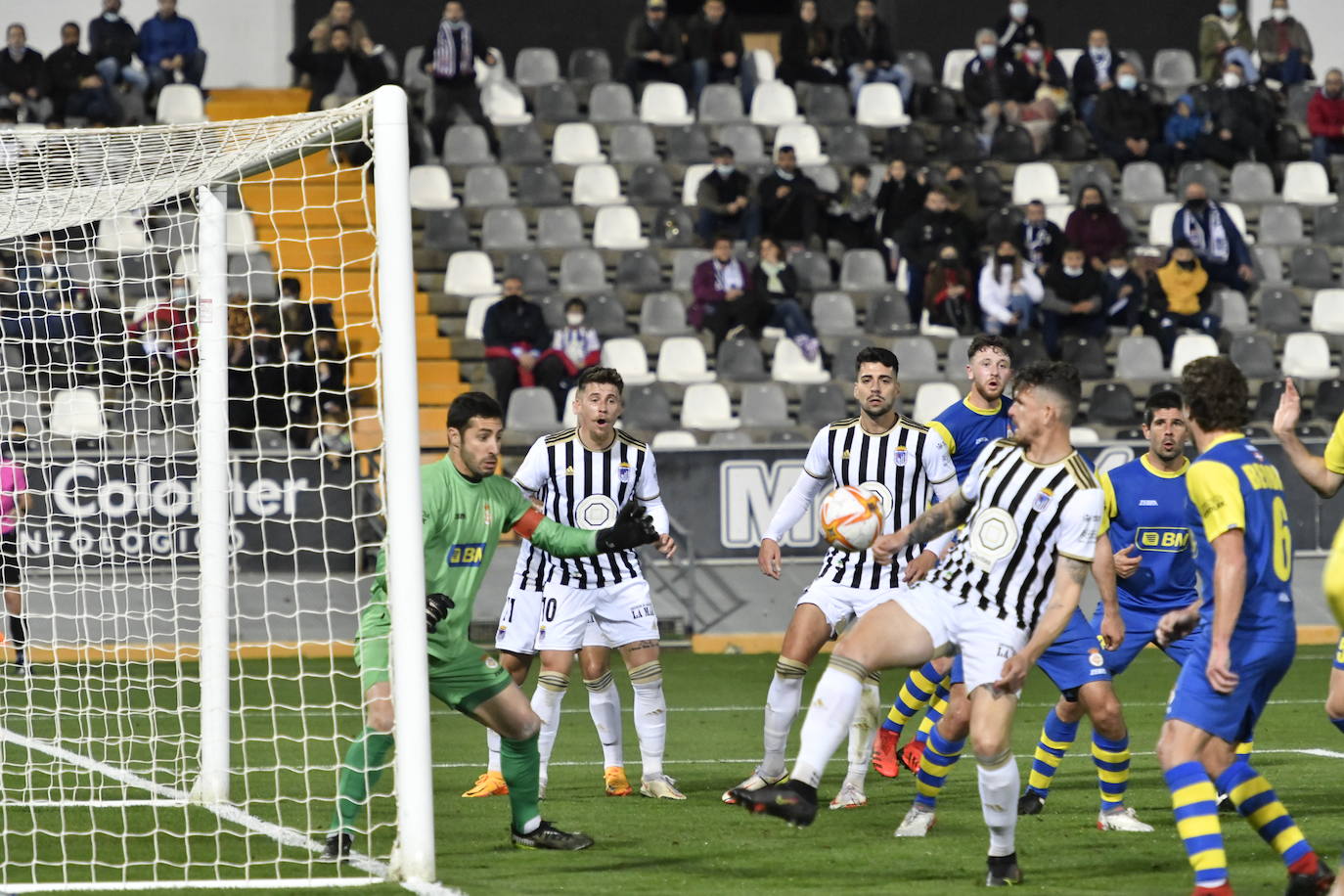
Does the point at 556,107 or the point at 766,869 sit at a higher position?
the point at 556,107

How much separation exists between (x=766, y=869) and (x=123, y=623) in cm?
769

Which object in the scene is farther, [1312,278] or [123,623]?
[1312,278]

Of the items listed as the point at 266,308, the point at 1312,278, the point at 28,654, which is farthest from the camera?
the point at 1312,278

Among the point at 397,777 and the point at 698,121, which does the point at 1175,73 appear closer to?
the point at 698,121

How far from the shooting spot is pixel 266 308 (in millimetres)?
15547

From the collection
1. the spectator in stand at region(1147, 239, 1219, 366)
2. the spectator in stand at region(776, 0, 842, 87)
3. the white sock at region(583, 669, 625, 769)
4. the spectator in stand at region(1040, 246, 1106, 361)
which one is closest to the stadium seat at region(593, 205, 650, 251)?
the spectator in stand at region(776, 0, 842, 87)

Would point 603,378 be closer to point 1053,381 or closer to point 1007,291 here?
point 1053,381

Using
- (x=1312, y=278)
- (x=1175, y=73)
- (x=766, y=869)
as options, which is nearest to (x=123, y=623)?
(x=766, y=869)

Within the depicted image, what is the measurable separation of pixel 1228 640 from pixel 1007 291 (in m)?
13.3

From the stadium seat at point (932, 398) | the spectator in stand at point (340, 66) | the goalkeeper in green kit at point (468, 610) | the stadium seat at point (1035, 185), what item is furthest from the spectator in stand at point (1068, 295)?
the goalkeeper in green kit at point (468, 610)

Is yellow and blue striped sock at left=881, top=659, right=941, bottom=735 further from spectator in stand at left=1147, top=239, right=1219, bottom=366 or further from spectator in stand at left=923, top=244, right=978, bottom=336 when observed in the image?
spectator in stand at left=1147, top=239, right=1219, bottom=366

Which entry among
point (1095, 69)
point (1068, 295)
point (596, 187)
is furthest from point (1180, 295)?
point (596, 187)

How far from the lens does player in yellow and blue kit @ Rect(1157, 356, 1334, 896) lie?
5.90 metres

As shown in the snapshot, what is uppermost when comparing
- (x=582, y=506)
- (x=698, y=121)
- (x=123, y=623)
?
(x=698, y=121)
